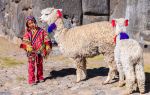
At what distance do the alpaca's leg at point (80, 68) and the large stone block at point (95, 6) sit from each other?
6.57m

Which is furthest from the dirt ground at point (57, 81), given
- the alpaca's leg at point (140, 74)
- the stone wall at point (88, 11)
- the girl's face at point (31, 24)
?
the stone wall at point (88, 11)

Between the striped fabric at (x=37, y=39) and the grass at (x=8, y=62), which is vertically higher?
the striped fabric at (x=37, y=39)

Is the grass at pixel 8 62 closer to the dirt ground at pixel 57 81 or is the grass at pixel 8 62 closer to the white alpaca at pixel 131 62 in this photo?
the dirt ground at pixel 57 81

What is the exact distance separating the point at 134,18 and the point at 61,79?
219 inches

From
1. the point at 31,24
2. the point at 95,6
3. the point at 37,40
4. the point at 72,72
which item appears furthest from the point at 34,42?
the point at 95,6

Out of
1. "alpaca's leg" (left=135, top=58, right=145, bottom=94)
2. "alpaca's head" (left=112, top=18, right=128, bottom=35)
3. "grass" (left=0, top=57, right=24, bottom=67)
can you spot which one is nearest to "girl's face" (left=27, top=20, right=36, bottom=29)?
"alpaca's head" (left=112, top=18, right=128, bottom=35)

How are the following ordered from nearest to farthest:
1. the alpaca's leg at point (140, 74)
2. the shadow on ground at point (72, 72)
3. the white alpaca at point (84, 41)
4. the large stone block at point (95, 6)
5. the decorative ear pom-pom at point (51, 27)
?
1. the alpaca's leg at point (140, 74)
2. the white alpaca at point (84, 41)
3. the decorative ear pom-pom at point (51, 27)
4. the shadow on ground at point (72, 72)
5. the large stone block at point (95, 6)

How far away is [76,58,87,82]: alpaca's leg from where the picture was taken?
7.74 meters

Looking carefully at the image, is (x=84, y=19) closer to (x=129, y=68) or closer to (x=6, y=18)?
(x=6, y=18)

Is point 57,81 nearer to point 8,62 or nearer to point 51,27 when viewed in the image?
point 51,27

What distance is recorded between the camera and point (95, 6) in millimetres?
14312

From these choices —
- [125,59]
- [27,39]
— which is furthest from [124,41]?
[27,39]

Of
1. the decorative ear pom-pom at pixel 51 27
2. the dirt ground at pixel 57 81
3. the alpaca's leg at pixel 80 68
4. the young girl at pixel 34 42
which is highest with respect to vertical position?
the decorative ear pom-pom at pixel 51 27

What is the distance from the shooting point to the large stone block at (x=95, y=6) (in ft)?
46.7
